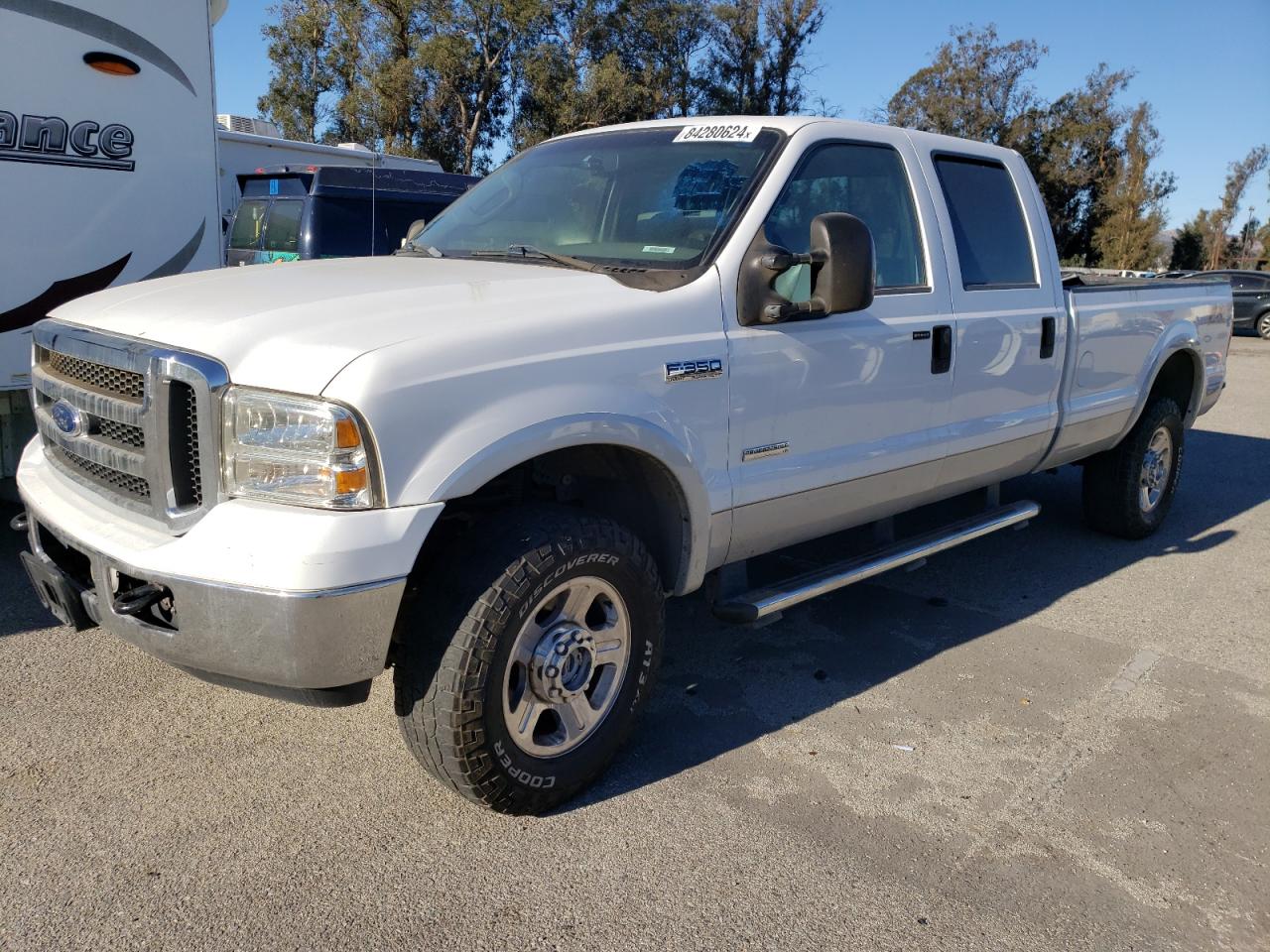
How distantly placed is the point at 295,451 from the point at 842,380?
6.46 feet

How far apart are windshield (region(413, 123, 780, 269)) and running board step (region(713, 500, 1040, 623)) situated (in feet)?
3.85

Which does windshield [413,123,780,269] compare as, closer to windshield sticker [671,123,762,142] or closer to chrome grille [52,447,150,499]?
windshield sticker [671,123,762,142]

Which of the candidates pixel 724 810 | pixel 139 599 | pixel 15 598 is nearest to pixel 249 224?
pixel 15 598

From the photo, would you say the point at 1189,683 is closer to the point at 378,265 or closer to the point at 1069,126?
the point at 378,265

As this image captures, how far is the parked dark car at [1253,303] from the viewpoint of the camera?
23922mm

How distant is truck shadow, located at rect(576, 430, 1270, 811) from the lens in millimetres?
3648

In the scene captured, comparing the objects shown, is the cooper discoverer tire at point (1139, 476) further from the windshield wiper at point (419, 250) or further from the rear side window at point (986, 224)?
the windshield wiper at point (419, 250)

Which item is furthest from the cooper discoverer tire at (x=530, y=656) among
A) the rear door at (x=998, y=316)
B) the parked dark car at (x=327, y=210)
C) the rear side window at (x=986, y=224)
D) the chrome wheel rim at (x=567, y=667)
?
the parked dark car at (x=327, y=210)

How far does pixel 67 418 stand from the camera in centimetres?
315

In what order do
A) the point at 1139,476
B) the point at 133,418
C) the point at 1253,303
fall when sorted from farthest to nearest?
1. the point at 1253,303
2. the point at 1139,476
3. the point at 133,418

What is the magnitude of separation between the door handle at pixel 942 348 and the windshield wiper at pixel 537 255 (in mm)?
1467

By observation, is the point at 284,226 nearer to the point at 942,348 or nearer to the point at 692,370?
the point at 942,348

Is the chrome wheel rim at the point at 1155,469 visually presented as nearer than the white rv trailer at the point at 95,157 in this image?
No

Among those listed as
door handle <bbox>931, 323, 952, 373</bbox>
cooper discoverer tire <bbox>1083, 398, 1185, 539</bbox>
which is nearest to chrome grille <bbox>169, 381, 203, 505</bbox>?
door handle <bbox>931, 323, 952, 373</bbox>
